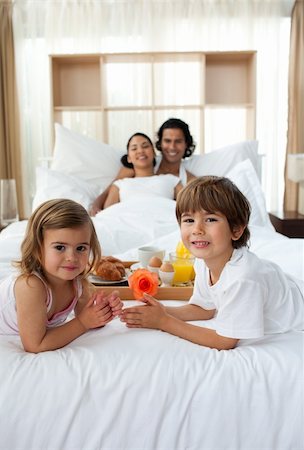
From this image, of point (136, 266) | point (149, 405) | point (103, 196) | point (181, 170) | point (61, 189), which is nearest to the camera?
point (149, 405)

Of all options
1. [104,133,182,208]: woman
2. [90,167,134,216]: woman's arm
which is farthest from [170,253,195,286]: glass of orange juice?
[90,167,134,216]: woman's arm

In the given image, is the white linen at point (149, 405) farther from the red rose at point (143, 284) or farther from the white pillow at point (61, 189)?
the white pillow at point (61, 189)

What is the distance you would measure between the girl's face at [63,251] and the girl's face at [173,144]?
90.3 inches

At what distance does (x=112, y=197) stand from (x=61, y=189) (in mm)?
345

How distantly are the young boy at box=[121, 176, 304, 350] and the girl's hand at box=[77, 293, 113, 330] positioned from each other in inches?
2.4

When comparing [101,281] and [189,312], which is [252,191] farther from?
[189,312]

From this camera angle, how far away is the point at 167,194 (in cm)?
316

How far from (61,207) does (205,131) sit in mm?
3215

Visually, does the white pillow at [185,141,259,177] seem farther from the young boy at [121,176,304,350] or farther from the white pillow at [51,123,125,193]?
the young boy at [121,176,304,350]

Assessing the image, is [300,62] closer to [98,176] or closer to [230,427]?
[98,176]

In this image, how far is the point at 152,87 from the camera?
4141mm

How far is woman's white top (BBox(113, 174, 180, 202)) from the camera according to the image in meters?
3.13

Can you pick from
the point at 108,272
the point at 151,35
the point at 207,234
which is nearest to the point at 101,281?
the point at 108,272

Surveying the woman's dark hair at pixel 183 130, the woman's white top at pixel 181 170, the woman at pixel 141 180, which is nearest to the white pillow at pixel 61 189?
the woman at pixel 141 180
